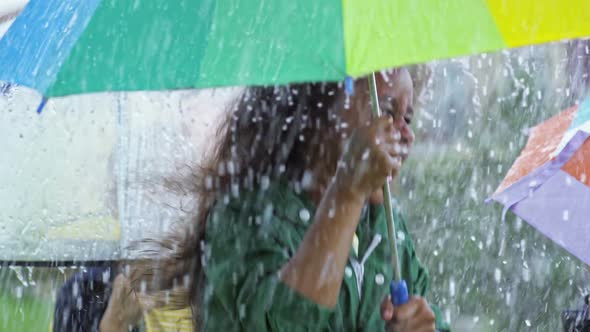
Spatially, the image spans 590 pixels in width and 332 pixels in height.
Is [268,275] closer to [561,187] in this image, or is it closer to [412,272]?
[412,272]

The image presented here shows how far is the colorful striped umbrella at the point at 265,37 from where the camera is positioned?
1.68 metres

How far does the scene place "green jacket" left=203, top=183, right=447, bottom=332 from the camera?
7.01 feet

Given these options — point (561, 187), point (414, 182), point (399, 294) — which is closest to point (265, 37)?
point (399, 294)

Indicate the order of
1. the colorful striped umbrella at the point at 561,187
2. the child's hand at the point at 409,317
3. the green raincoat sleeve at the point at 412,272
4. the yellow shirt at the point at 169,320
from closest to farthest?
1. the child's hand at the point at 409,317
2. the green raincoat sleeve at the point at 412,272
3. the yellow shirt at the point at 169,320
4. the colorful striped umbrella at the point at 561,187

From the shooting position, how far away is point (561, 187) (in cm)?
329

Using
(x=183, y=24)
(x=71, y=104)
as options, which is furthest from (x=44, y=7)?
(x=71, y=104)

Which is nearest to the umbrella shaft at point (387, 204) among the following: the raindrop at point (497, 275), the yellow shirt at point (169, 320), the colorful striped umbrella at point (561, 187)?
the yellow shirt at point (169, 320)

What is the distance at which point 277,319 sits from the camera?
7.02 ft

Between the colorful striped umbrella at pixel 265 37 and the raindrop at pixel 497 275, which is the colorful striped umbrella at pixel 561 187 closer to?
the colorful striped umbrella at pixel 265 37

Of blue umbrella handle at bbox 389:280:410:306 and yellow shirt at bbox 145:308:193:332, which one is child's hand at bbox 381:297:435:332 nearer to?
blue umbrella handle at bbox 389:280:410:306

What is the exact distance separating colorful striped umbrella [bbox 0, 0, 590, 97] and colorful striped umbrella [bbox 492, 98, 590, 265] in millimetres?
1440

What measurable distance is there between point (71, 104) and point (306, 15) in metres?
4.23

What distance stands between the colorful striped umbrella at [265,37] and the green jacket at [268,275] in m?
0.57

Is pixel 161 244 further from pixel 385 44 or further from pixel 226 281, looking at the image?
pixel 385 44
